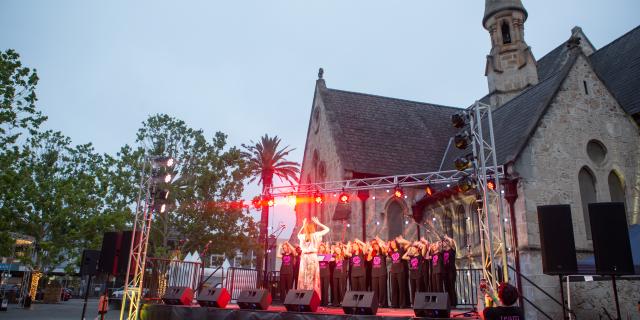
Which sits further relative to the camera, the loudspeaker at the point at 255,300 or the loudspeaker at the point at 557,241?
the loudspeaker at the point at 255,300

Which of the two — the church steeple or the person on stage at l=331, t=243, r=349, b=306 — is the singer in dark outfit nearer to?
the person on stage at l=331, t=243, r=349, b=306

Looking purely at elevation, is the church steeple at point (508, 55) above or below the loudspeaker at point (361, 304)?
above

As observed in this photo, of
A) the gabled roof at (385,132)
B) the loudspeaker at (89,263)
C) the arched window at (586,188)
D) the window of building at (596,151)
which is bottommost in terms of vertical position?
the loudspeaker at (89,263)

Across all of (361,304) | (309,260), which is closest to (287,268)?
(309,260)

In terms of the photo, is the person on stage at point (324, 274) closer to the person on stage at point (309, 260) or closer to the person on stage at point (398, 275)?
the person on stage at point (309, 260)

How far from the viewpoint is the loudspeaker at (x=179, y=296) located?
1339cm

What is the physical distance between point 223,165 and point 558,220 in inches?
765

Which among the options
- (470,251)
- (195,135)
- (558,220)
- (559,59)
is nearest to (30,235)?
(195,135)

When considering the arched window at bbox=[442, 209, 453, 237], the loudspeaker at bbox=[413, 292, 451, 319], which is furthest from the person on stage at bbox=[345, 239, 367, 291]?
the arched window at bbox=[442, 209, 453, 237]

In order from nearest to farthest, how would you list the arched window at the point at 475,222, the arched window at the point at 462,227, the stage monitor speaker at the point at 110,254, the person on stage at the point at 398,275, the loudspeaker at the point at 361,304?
the loudspeaker at the point at 361,304 → the stage monitor speaker at the point at 110,254 → the person on stage at the point at 398,275 → the arched window at the point at 475,222 → the arched window at the point at 462,227

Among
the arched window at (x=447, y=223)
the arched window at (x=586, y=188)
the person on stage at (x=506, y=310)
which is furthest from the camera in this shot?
the arched window at (x=447, y=223)

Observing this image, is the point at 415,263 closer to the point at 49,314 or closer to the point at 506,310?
the point at 506,310

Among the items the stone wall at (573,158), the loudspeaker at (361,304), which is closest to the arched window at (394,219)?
the stone wall at (573,158)

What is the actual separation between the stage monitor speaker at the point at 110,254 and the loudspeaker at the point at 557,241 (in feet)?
35.5
